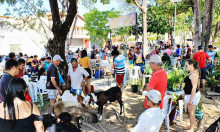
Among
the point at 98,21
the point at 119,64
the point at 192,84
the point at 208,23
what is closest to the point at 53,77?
the point at 119,64

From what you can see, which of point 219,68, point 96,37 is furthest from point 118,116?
point 96,37

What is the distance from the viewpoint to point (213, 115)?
17.3 feet

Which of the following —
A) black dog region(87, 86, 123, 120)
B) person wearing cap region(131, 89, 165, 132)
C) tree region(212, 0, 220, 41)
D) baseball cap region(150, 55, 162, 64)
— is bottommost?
black dog region(87, 86, 123, 120)

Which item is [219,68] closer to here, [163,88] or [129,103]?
[129,103]

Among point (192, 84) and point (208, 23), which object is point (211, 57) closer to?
point (208, 23)

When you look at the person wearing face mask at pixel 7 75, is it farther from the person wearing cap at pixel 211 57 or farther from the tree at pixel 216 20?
the tree at pixel 216 20

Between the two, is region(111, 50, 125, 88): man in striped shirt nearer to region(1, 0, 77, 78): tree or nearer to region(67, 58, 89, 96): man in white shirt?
region(1, 0, 77, 78): tree

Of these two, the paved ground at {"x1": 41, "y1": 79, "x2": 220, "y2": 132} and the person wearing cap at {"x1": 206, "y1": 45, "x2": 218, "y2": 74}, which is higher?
the person wearing cap at {"x1": 206, "y1": 45, "x2": 218, "y2": 74}

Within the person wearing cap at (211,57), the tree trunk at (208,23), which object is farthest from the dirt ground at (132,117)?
the tree trunk at (208,23)

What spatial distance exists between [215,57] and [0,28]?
27662 mm

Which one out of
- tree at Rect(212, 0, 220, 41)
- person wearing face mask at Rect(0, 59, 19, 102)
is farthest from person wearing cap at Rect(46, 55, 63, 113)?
tree at Rect(212, 0, 220, 41)

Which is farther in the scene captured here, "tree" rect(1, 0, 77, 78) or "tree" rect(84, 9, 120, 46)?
"tree" rect(84, 9, 120, 46)

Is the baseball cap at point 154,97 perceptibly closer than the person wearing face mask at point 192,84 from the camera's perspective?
Yes

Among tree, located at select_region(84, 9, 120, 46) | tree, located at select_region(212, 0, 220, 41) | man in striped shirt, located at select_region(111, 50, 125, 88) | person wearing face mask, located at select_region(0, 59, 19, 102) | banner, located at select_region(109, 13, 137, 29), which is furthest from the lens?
tree, located at select_region(84, 9, 120, 46)
